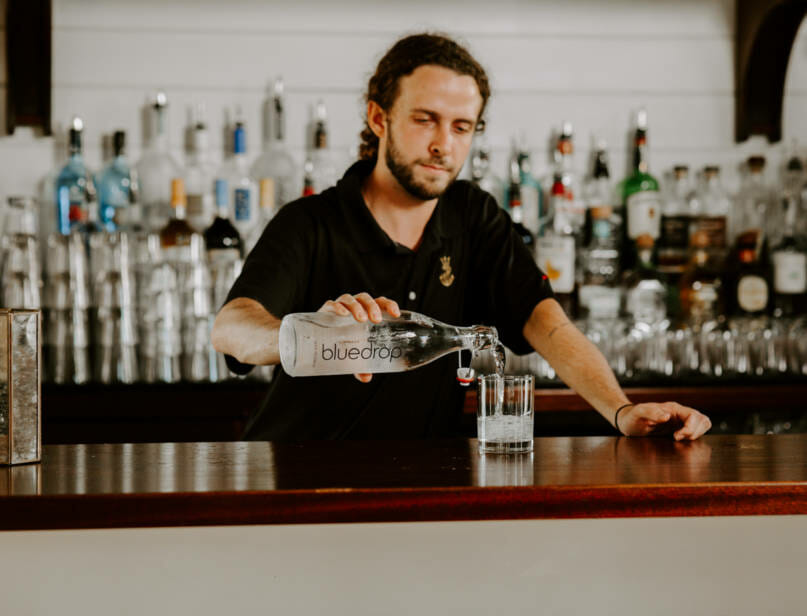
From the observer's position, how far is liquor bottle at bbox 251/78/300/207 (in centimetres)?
265

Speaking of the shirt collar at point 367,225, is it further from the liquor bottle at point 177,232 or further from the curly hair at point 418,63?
the liquor bottle at point 177,232

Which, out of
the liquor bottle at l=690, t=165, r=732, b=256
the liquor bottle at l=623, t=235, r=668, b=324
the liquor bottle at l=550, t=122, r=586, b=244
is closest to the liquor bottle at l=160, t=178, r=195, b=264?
the liquor bottle at l=550, t=122, r=586, b=244

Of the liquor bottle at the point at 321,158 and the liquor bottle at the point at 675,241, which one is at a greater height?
the liquor bottle at the point at 321,158

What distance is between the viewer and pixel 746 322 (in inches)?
103

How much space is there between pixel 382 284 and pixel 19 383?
803mm

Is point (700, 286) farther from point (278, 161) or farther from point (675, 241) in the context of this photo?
point (278, 161)

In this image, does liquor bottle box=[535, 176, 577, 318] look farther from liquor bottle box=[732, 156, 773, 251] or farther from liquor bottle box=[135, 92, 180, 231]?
liquor bottle box=[135, 92, 180, 231]

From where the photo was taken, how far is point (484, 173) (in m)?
2.72

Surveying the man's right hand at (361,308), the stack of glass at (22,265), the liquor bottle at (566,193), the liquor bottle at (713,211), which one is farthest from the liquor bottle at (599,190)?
the man's right hand at (361,308)

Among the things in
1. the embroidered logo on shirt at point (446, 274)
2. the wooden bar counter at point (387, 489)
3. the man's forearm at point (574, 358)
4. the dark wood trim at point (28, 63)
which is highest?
the dark wood trim at point (28, 63)

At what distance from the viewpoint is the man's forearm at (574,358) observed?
147 centimetres

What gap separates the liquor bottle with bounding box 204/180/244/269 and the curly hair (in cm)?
83

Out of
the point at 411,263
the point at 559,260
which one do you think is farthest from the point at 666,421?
the point at 559,260

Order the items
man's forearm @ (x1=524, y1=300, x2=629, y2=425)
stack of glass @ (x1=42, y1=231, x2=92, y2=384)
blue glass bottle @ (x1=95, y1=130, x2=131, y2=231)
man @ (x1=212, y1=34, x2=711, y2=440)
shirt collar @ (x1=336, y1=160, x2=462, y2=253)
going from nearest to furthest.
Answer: man's forearm @ (x1=524, y1=300, x2=629, y2=425) → man @ (x1=212, y1=34, x2=711, y2=440) → shirt collar @ (x1=336, y1=160, x2=462, y2=253) → stack of glass @ (x1=42, y1=231, x2=92, y2=384) → blue glass bottle @ (x1=95, y1=130, x2=131, y2=231)
